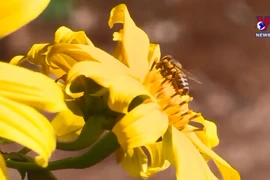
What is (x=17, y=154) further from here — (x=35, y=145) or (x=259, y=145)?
(x=259, y=145)

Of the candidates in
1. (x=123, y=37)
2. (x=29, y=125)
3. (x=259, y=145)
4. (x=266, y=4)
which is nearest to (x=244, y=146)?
(x=259, y=145)

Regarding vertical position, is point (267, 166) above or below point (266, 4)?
below

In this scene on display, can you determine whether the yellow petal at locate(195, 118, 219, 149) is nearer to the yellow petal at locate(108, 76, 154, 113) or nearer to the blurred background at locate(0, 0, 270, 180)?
the yellow petal at locate(108, 76, 154, 113)

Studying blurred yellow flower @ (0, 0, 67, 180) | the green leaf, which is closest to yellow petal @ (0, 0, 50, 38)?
blurred yellow flower @ (0, 0, 67, 180)

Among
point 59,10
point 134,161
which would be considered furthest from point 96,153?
point 59,10

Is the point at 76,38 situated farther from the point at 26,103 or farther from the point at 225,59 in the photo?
the point at 225,59

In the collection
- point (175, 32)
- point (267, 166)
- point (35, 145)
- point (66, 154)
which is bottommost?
point (267, 166)

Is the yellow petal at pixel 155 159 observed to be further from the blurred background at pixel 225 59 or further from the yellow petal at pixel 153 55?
the blurred background at pixel 225 59

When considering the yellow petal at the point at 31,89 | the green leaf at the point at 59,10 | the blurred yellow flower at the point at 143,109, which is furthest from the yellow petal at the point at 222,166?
the green leaf at the point at 59,10
